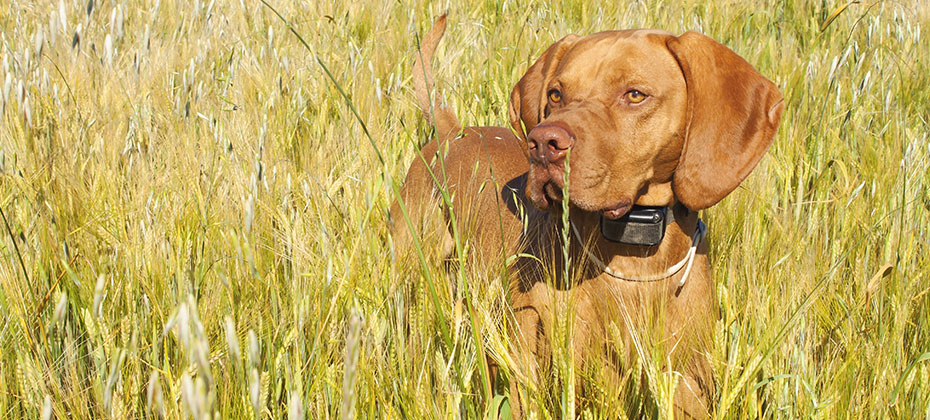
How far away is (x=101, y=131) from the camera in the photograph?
2.82 metres

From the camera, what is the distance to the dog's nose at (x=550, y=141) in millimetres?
2008

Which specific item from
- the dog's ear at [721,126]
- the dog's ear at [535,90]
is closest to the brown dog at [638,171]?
the dog's ear at [721,126]

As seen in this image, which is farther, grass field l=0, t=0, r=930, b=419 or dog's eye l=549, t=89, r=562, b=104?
dog's eye l=549, t=89, r=562, b=104

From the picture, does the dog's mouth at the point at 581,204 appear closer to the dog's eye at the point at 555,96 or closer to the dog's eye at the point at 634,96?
the dog's eye at the point at 634,96

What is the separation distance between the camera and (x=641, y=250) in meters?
2.32

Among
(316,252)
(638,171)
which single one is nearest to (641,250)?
(638,171)

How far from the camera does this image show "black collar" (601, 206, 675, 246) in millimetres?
2240

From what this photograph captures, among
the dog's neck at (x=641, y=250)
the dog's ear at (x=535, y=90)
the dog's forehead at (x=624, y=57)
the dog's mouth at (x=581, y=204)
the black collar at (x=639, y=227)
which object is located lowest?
the dog's neck at (x=641, y=250)

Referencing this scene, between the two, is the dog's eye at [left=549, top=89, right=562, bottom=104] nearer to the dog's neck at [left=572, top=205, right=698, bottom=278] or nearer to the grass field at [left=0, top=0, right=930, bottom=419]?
the dog's neck at [left=572, top=205, right=698, bottom=278]

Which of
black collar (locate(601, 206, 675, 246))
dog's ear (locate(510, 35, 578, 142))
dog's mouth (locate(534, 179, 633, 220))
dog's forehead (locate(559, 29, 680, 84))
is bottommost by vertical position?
black collar (locate(601, 206, 675, 246))

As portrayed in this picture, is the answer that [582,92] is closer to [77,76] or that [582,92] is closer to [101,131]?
[101,131]

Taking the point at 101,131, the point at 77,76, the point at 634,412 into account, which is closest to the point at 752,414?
the point at 634,412

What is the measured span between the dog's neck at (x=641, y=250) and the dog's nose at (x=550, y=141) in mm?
333

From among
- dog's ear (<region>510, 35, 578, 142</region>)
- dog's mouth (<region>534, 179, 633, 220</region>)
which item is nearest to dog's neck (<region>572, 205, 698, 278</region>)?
dog's mouth (<region>534, 179, 633, 220</region>)
